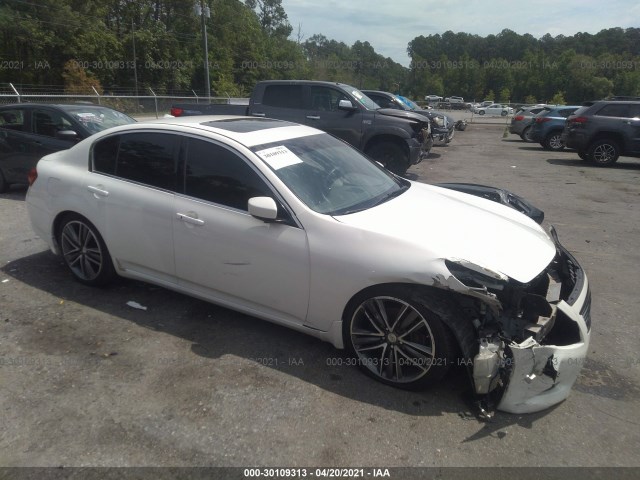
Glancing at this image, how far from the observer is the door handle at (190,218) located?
3.52m

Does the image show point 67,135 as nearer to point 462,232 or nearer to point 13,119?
point 13,119

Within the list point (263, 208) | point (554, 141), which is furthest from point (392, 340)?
point (554, 141)

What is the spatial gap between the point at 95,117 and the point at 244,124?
490cm

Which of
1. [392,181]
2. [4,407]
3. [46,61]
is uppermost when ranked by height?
[46,61]

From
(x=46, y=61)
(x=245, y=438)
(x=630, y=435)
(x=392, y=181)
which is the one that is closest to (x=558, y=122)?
(x=392, y=181)

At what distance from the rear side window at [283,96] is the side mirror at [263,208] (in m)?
7.27

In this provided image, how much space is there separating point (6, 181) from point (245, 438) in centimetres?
763

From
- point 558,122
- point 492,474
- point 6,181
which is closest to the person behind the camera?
point 492,474

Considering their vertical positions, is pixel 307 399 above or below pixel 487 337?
below

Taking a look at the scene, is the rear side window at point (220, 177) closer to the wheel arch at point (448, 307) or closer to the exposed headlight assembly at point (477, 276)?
the wheel arch at point (448, 307)

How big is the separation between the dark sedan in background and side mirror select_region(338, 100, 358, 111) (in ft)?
14.2

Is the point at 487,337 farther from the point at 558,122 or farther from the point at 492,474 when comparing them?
the point at 558,122

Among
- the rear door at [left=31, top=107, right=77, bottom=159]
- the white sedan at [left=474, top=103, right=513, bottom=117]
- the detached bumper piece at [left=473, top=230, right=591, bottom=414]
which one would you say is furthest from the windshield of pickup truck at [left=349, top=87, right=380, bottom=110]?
the white sedan at [left=474, top=103, right=513, bottom=117]

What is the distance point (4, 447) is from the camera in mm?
2498
